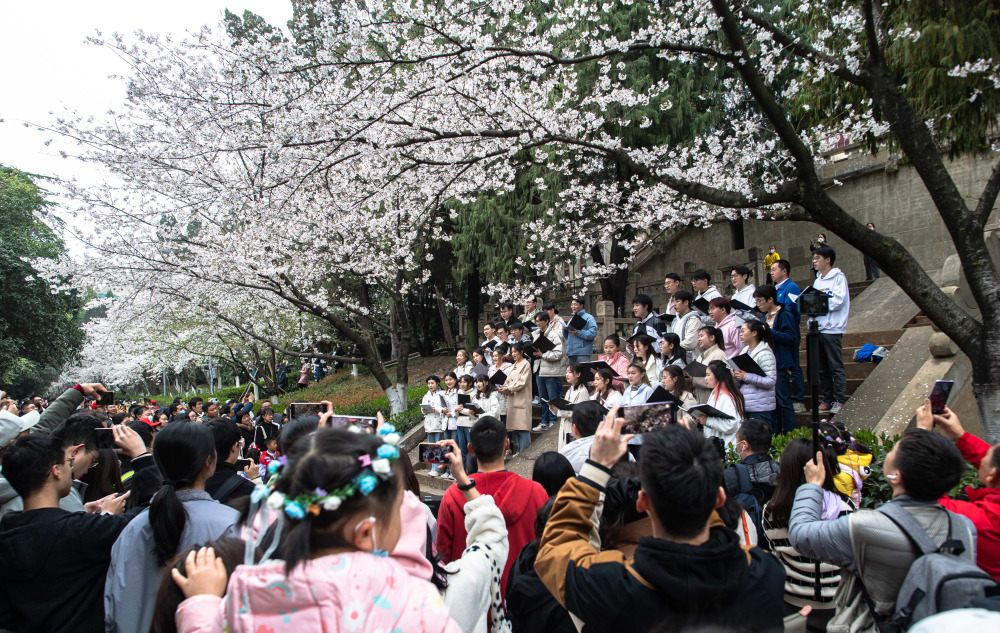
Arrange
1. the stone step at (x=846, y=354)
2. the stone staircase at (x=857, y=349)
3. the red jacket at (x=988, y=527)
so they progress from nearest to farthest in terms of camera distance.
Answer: the red jacket at (x=988, y=527) → the stone staircase at (x=857, y=349) → the stone step at (x=846, y=354)

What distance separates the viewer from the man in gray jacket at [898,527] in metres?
2.43

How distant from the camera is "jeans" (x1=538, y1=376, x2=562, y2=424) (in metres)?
10.5

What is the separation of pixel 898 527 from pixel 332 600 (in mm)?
2300

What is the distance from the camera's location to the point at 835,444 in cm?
416

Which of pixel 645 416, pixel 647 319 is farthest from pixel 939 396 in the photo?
pixel 647 319

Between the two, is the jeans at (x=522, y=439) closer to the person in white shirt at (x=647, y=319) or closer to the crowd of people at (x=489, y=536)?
→ the person in white shirt at (x=647, y=319)

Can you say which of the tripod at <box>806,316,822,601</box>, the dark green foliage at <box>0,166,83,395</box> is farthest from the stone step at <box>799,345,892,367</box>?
the dark green foliage at <box>0,166,83,395</box>

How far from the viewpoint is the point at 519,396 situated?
960 cm

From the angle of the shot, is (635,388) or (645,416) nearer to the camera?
(645,416)

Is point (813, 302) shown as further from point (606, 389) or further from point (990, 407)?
point (606, 389)

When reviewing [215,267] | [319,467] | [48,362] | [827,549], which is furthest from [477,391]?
[48,362]

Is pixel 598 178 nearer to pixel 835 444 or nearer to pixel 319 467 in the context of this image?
pixel 835 444

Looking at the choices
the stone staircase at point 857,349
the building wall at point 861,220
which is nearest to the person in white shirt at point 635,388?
the stone staircase at point 857,349

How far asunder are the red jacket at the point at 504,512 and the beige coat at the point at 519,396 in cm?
620
